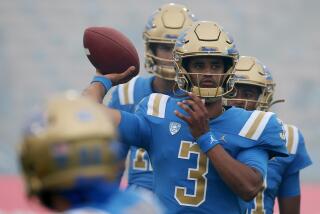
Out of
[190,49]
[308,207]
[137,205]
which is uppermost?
[137,205]

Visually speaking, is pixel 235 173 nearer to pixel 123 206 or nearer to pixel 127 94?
pixel 123 206

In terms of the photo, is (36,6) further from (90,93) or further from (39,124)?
(39,124)

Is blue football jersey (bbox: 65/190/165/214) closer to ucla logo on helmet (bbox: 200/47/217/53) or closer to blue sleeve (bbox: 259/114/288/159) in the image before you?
blue sleeve (bbox: 259/114/288/159)

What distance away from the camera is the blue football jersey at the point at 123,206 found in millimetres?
2363

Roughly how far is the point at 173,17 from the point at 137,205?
350 cm

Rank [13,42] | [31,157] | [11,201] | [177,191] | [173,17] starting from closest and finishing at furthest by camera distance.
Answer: [31,157] → [177,191] → [173,17] → [11,201] → [13,42]

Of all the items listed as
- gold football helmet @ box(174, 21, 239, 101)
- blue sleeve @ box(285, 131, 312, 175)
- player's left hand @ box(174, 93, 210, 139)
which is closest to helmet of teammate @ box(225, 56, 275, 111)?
blue sleeve @ box(285, 131, 312, 175)

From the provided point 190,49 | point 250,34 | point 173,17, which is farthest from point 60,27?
point 190,49

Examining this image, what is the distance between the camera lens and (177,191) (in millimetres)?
4062

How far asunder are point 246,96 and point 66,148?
9.73ft

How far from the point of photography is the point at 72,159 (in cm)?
232

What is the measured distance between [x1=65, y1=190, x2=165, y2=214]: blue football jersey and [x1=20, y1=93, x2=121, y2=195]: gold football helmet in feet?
0.18

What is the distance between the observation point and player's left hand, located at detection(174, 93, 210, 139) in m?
3.95

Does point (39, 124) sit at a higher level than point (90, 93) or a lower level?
higher
